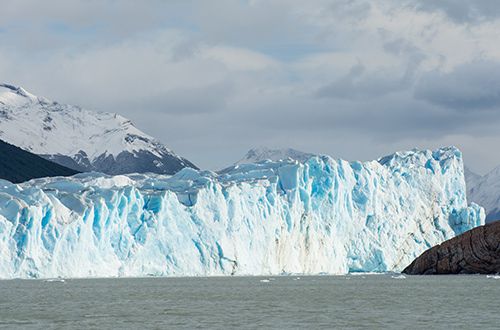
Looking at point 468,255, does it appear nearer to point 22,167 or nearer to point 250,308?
point 250,308

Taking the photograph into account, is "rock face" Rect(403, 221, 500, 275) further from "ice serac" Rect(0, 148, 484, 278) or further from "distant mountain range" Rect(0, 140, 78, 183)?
"distant mountain range" Rect(0, 140, 78, 183)

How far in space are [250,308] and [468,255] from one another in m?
39.8

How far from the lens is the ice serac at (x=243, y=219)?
57375 mm

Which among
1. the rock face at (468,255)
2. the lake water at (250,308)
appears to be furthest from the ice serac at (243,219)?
the lake water at (250,308)

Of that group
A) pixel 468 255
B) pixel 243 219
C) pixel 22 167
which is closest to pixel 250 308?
pixel 243 219

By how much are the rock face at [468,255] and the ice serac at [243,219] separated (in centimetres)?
787

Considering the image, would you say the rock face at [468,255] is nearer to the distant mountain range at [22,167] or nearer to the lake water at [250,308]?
the lake water at [250,308]

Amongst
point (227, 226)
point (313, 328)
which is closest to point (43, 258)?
point (227, 226)

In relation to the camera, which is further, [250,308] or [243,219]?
[243,219]

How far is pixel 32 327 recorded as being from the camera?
25750 mm

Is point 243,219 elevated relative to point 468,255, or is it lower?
elevated

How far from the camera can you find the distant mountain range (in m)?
155

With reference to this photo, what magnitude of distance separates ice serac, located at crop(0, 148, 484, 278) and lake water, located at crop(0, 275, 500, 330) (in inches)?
401

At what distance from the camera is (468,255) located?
6831cm
